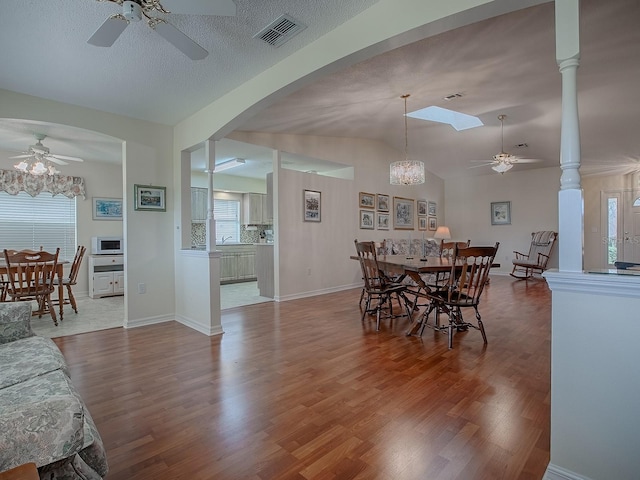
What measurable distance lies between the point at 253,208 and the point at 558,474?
7.51 meters

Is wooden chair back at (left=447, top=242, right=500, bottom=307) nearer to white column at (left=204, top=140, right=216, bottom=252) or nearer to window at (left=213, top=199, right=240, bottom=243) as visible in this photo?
white column at (left=204, top=140, right=216, bottom=252)

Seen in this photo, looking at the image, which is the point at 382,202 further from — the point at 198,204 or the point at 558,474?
the point at 558,474

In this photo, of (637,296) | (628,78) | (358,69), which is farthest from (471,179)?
(637,296)

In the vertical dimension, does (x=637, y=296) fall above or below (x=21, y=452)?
above

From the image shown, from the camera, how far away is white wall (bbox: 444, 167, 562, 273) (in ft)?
25.3

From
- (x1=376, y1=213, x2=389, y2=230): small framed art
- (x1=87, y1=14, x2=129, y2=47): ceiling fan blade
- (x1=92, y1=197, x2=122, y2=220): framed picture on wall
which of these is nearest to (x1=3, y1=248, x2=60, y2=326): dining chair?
(x1=92, y1=197, x2=122, y2=220): framed picture on wall

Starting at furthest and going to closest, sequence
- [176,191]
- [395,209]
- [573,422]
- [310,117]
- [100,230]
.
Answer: [395,209] < [100,230] < [310,117] < [176,191] < [573,422]

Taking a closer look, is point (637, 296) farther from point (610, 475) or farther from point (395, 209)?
point (395, 209)

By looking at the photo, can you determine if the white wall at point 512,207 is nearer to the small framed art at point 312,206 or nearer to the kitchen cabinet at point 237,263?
the small framed art at point 312,206

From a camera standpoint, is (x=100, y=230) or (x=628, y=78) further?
(x=100, y=230)

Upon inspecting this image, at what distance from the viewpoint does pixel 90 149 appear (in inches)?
212

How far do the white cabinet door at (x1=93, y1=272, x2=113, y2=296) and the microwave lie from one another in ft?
1.49

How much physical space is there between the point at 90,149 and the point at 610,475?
22.7 feet

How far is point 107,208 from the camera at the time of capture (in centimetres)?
641
